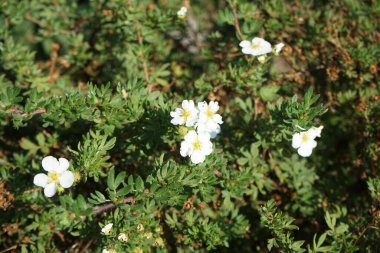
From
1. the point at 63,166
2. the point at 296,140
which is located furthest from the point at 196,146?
the point at 63,166

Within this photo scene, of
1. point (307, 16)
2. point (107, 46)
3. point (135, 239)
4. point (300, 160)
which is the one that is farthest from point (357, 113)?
point (107, 46)

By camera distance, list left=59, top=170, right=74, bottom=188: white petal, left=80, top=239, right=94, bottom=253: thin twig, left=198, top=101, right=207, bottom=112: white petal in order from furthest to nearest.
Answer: left=80, top=239, right=94, bottom=253: thin twig
left=198, top=101, right=207, bottom=112: white petal
left=59, top=170, right=74, bottom=188: white petal

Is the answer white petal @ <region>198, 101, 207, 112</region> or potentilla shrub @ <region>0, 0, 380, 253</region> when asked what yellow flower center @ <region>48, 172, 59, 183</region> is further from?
white petal @ <region>198, 101, 207, 112</region>

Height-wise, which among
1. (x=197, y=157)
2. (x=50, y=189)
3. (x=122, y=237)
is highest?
(x=197, y=157)

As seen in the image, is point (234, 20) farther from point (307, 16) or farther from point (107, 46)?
point (107, 46)

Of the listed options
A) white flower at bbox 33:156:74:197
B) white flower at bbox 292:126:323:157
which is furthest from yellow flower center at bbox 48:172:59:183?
white flower at bbox 292:126:323:157

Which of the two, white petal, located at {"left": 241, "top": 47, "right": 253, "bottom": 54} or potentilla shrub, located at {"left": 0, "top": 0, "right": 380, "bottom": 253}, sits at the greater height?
white petal, located at {"left": 241, "top": 47, "right": 253, "bottom": 54}

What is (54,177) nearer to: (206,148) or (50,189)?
(50,189)
